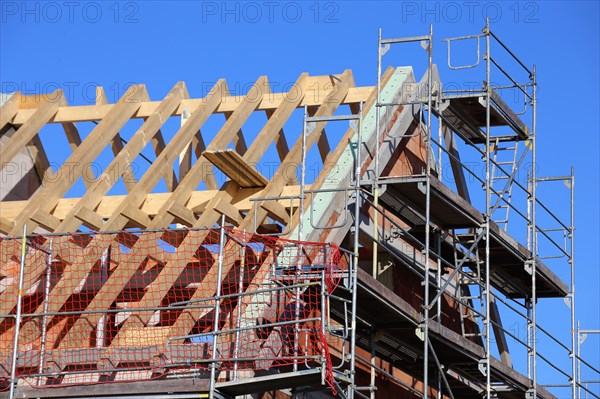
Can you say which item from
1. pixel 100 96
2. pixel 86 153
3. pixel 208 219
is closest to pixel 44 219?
pixel 86 153

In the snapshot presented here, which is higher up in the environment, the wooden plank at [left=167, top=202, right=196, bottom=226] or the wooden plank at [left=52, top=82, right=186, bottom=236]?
the wooden plank at [left=52, top=82, right=186, bottom=236]

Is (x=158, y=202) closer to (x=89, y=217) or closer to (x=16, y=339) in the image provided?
(x=89, y=217)

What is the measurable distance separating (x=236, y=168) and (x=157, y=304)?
2519 millimetres

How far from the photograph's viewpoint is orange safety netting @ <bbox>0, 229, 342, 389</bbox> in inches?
562

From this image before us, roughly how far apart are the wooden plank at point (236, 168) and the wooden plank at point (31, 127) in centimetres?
320

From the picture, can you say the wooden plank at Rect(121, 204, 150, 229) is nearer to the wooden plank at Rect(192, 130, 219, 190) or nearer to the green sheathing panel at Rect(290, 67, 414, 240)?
the green sheathing panel at Rect(290, 67, 414, 240)

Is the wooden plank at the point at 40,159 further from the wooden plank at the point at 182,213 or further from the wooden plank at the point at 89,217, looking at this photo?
the wooden plank at the point at 182,213

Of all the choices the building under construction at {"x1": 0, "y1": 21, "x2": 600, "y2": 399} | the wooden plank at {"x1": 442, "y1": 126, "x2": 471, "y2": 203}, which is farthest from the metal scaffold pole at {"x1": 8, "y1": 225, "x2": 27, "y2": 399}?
the wooden plank at {"x1": 442, "y1": 126, "x2": 471, "y2": 203}

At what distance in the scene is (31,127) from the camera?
18844 millimetres

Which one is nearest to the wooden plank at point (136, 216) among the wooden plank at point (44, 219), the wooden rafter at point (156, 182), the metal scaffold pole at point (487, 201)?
the wooden rafter at point (156, 182)

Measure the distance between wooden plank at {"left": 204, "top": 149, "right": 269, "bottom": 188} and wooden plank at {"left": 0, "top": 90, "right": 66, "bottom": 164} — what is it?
320 cm

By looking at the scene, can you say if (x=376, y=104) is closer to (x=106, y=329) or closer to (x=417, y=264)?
(x=417, y=264)

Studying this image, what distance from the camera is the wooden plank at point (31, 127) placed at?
18344 millimetres

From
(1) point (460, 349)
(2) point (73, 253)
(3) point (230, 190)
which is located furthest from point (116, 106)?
(1) point (460, 349)
